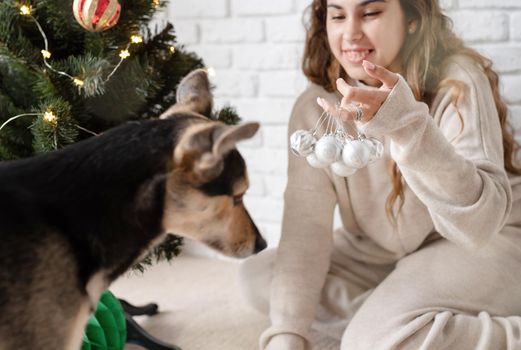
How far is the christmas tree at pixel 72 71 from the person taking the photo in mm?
1378

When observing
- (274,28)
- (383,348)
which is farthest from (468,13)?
(383,348)

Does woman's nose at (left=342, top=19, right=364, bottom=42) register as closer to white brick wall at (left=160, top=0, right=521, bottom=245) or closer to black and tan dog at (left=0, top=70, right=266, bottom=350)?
black and tan dog at (left=0, top=70, right=266, bottom=350)

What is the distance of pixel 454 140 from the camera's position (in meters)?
1.46

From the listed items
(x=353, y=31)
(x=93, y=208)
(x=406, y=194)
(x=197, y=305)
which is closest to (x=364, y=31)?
(x=353, y=31)

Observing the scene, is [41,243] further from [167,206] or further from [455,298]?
[455,298]

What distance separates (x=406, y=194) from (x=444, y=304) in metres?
0.27

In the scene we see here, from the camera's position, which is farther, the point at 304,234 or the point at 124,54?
the point at 304,234

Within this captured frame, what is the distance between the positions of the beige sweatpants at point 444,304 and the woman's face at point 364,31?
46 centimetres

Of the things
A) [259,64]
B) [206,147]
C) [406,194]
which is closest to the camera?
[206,147]

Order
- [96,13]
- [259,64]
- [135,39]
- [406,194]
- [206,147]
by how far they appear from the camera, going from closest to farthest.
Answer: [206,147]
[96,13]
[135,39]
[406,194]
[259,64]

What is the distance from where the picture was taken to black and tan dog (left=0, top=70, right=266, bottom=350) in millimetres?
974

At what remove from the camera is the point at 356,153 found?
1.11 m

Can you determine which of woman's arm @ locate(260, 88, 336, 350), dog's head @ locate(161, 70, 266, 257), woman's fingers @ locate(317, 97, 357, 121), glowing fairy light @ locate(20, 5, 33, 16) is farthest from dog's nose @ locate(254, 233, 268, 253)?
glowing fairy light @ locate(20, 5, 33, 16)

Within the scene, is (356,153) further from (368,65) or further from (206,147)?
(206,147)
